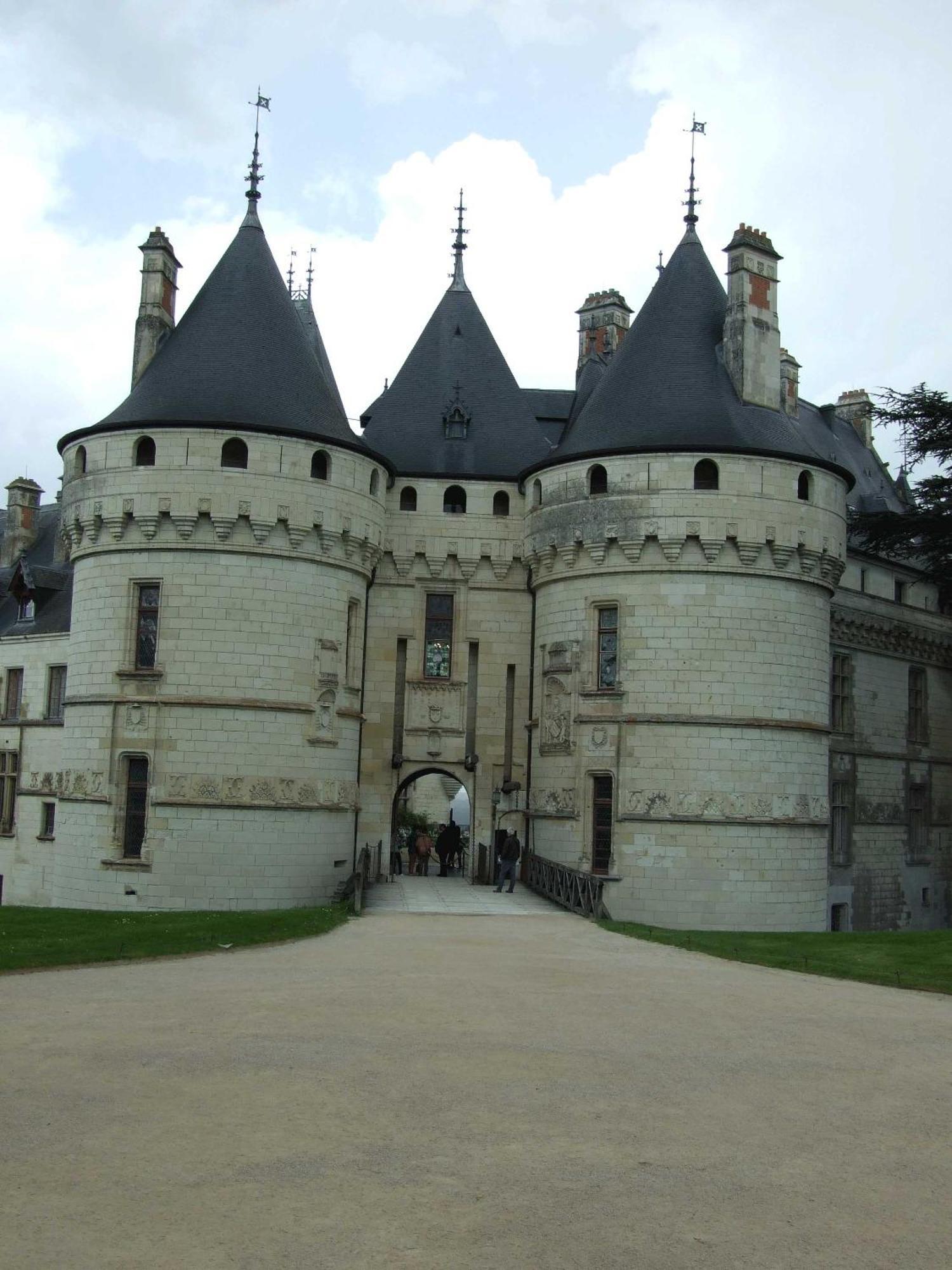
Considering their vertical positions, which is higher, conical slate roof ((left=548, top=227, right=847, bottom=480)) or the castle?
conical slate roof ((left=548, top=227, right=847, bottom=480))

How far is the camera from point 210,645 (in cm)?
2709

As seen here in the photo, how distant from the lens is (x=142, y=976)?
15.9 metres

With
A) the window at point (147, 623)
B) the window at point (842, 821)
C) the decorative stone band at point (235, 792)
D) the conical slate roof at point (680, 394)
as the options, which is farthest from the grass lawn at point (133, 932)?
the window at point (842, 821)

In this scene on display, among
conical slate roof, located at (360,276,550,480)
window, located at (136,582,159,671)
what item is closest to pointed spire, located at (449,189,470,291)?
conical slate roof, located at (360,276,550,480)

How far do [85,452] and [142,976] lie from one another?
610 inches

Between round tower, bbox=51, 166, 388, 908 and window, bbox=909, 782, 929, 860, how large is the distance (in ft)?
57.9

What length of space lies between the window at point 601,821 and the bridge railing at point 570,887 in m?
0.54

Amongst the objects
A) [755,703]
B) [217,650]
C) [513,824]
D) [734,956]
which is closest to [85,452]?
[217,650]

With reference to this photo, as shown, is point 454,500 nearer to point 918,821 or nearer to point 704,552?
point 704,552

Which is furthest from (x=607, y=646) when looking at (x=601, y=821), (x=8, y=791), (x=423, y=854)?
(x=8, y=791)

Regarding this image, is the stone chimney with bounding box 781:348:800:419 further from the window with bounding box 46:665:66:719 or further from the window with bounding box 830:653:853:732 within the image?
the window with bounding box 46:665:66:719

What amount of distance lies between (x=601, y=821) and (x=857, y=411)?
23.3 m

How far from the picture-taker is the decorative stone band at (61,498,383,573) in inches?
1074

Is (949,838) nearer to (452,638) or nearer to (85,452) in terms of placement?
(452,638)
